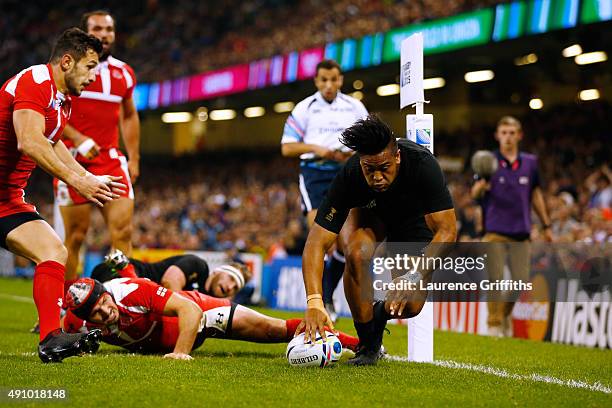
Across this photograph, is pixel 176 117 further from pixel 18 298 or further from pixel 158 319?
pixel 158 319

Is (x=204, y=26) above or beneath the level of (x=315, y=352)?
above

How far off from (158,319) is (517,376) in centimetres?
268

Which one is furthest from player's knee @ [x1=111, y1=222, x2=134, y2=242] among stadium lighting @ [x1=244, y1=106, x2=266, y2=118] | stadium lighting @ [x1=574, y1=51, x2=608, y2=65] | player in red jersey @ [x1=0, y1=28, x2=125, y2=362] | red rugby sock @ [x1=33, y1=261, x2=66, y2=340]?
stadium lighting @ [x1=244, y1=106, x2=266, y2=118]

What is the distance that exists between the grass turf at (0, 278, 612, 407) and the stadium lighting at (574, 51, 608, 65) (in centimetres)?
1398

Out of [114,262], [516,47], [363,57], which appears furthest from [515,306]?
[363,57]

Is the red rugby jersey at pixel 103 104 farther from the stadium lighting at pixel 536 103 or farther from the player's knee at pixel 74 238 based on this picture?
the stadium lighting at pixel 536 103

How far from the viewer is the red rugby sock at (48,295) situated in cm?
614

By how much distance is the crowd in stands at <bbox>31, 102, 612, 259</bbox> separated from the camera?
15906 millimetres

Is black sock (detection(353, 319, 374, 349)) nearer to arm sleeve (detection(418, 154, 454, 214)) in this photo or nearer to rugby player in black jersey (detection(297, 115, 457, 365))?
rugby player in black jersey (detection(297, 115, 457, 365))

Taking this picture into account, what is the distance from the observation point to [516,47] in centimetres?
2014

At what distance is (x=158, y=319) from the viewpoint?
707cm

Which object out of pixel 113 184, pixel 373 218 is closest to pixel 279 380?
pixel 373 218

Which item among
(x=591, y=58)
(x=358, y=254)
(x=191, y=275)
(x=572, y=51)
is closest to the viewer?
(x=358, y=254)

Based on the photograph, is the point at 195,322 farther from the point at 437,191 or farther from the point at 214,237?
the point at 214,237
